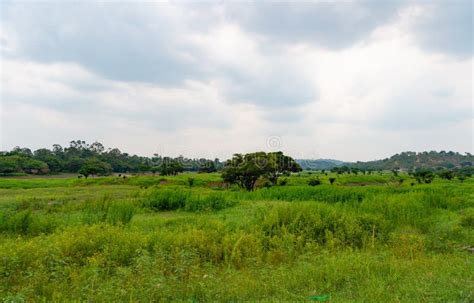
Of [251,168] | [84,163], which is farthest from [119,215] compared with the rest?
[84,163]

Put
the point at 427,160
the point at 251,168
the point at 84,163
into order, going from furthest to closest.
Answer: the point at 427,160 < the point at 84,163 < the point at 251,168

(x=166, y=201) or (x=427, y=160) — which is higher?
(x=427, y=160)

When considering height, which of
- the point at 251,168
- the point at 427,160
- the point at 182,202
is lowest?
the point at 182,202

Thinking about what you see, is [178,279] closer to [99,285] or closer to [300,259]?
[99,285]

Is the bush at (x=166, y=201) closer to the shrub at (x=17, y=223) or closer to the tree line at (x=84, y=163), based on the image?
the shrub at (x=17, y=223)

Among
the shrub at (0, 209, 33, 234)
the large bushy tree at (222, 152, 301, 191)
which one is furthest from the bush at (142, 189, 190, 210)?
the large bushy tree at (222, 152, 301, 191)

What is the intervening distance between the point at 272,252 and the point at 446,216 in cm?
892

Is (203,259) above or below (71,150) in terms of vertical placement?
below

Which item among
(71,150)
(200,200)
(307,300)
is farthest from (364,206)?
(71,150)

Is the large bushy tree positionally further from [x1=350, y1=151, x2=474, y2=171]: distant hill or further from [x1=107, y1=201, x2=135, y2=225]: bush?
[x1=350, y1=151, x2=474, y2=171]: distant hill

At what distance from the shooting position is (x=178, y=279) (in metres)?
5.17

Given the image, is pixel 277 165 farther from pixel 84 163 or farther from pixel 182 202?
pixel 84 163

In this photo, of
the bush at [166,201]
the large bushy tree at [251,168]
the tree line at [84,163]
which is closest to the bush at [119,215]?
the bush at [166,201]

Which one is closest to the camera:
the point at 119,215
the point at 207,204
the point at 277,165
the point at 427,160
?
the point at 119,215
